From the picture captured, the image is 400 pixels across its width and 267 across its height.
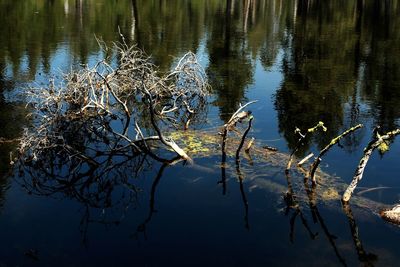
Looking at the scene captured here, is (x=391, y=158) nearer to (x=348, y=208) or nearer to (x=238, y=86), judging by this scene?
(x=348, y=208)

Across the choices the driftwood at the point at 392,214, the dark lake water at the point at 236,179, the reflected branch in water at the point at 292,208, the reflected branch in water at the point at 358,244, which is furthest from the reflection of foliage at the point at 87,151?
the driftwood at the point at 392,214

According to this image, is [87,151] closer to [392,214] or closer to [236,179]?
[236,179]

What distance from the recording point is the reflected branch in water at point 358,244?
56.4ft

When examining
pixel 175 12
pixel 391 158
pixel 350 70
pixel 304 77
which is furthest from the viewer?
pixel 175 12

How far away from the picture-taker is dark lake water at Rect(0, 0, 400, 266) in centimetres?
1766

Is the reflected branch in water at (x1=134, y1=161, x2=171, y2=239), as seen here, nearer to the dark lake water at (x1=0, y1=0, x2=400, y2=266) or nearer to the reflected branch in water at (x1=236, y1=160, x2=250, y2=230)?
the dark lake water at (x1=0, y1=0, x2=400, y2=266)

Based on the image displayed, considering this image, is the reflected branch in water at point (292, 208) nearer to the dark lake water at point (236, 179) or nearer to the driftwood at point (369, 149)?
the dark lake water at point (236, 179)

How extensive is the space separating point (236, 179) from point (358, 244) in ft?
21.9

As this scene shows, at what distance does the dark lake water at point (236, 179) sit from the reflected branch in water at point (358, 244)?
4 cm

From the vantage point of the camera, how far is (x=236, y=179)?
912 inches

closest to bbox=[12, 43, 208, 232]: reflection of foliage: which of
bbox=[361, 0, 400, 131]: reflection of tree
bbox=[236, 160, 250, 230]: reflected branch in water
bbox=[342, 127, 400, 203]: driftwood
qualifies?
bbox=[236, 160, 250, 230]: reflected branch in water

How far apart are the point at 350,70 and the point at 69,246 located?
36.7 meters

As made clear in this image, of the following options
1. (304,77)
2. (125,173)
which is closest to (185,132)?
(125,173)

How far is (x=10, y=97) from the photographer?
117 ft
